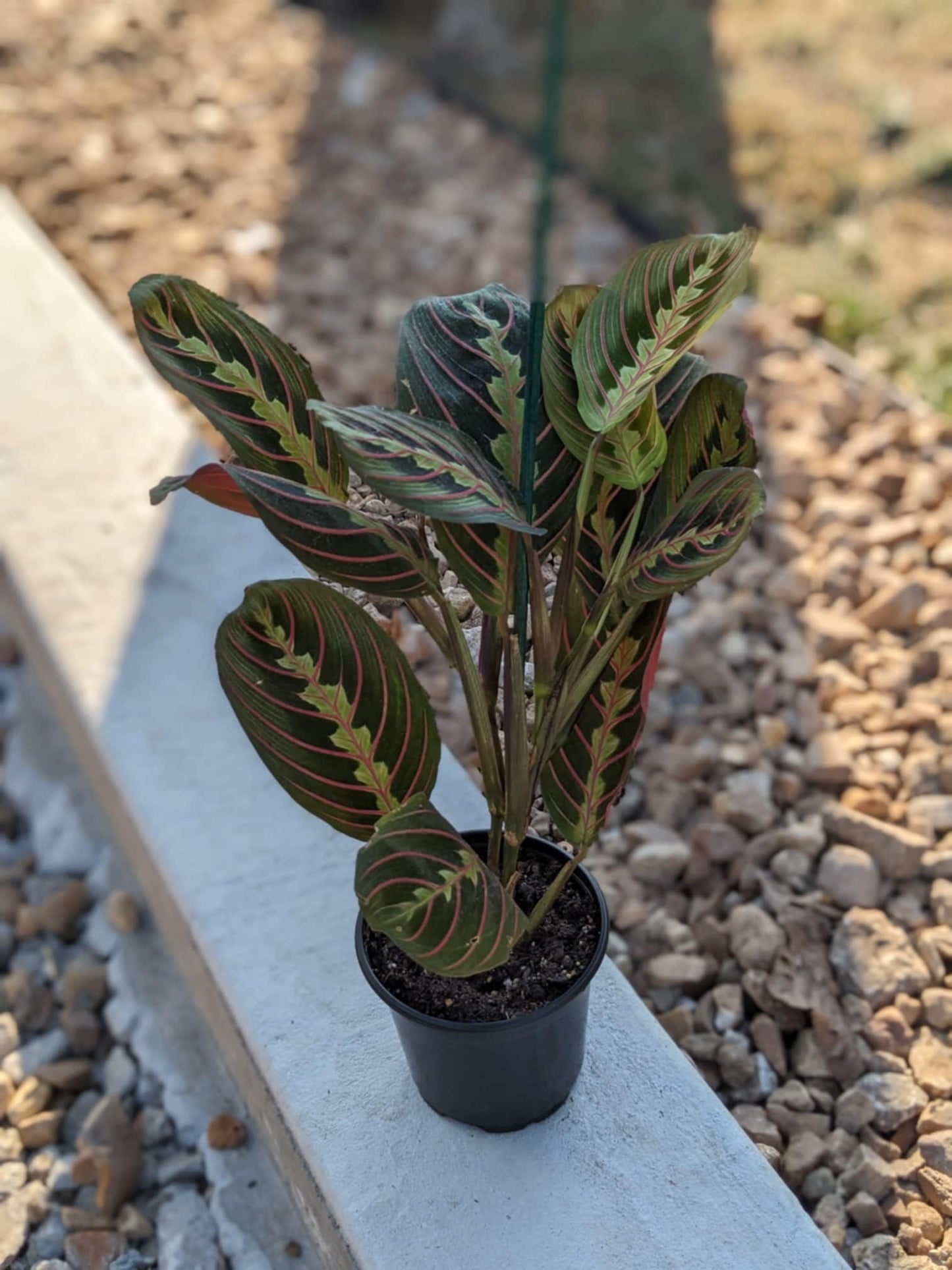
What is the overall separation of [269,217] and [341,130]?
561 mm

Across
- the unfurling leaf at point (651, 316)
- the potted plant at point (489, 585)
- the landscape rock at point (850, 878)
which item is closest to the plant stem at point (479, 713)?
the potted plant at point (489, 585)

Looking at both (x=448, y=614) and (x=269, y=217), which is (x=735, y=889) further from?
(x=269, y=217)

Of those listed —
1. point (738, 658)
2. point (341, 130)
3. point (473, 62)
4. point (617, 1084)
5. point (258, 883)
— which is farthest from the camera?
point (473, 62)

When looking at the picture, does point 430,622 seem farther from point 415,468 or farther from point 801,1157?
point 801,1157

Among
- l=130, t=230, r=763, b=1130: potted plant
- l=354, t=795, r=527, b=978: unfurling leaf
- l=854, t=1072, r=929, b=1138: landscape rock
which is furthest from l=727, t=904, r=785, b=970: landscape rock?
l=354, t=795, r=527, b=978: unfurling leaf

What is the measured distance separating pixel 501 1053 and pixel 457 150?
3045 millimetres

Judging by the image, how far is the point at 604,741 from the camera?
1189mm

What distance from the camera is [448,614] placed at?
114cm

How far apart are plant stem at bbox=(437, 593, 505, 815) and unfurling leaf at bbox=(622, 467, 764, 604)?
0.51 feet

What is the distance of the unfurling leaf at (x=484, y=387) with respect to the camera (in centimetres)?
115

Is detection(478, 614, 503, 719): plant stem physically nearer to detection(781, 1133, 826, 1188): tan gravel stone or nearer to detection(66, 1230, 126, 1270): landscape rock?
detection(781, 1133, 826, 1188): tan gravel stone

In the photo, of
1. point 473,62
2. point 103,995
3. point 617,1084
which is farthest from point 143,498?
point 473,62

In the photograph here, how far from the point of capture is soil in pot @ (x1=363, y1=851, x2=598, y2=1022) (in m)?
1.20

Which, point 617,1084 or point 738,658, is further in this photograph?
point 738,658
